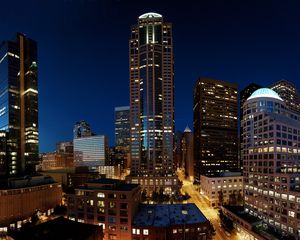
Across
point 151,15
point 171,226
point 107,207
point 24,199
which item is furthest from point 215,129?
point 24,199

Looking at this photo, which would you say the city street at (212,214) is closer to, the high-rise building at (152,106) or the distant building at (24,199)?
the high-rise building at (152,106)

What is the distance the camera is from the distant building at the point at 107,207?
221ft

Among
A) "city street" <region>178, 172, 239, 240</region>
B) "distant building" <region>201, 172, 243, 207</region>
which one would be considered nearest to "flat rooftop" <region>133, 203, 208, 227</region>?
"city street" <region>178, 172, 239, 240</region>

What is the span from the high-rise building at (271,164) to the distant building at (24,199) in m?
76.3

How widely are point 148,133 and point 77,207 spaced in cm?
8402

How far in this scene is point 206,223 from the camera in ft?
211

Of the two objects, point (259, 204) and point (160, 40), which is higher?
point (160, 40)

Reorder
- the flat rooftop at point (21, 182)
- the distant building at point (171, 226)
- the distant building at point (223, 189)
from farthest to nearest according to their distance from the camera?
1. the distant building at point (223, 189)
2. the flat rooftop at point (21, 182)
3. the distant building at point (171, 226)

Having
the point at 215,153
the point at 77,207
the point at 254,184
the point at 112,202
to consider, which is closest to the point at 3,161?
the point at 77,207

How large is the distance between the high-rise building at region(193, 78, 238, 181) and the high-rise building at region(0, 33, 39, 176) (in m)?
110

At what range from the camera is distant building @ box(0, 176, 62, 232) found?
8275cm

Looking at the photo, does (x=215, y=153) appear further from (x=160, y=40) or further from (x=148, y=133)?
(x=160, y=40)

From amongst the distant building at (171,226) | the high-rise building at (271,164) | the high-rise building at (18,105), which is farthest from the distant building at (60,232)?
the high-rise building at (18,105)

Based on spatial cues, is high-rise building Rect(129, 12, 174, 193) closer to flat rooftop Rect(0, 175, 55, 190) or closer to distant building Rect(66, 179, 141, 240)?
flat rooftop Rect(0, 175, 55, 190)
